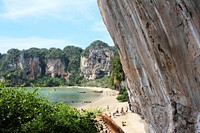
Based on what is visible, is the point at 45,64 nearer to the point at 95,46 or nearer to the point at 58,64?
the point at 58,64

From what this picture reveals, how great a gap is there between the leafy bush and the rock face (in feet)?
12.2

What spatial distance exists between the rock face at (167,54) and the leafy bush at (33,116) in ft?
12.2

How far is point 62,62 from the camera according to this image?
174125 millimetres

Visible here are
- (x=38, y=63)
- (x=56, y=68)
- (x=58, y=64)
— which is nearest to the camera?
(x=56, y=68)

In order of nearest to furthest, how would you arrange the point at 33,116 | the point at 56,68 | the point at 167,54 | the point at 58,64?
the point at 167,54
the point at 33,116
the point at 56,68
the point at 58,64

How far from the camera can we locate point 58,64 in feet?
573

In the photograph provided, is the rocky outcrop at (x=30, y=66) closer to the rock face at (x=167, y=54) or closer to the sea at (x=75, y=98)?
the sea at (x=75, y=98)

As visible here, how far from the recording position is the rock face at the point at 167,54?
16.7 feet

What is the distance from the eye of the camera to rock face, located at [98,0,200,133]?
16.7 ft

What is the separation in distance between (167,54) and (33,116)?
21.5 ft

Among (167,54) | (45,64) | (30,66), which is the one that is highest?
(45,64)

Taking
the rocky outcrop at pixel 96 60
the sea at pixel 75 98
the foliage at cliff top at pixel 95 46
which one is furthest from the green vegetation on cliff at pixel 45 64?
the sea at pixel 75 98

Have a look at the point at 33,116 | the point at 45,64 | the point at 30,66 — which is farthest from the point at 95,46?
the point at 33,116

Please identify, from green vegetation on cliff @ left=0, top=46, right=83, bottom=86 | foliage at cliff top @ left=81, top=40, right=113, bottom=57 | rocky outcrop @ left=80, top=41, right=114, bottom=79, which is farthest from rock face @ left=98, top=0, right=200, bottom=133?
green vegetation on cliff @ left=0, top=46, right=83, bottom=86
